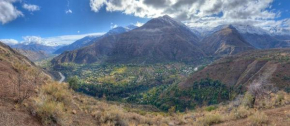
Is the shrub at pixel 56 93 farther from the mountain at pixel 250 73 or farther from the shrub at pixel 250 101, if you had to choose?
the mountain at pixel 250 73

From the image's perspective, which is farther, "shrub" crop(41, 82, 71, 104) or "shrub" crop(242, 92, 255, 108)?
"shrub" crop(242, 92, 255, 108)

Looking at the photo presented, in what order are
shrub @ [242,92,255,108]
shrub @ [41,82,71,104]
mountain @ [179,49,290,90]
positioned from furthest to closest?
1. mountain @ [179,49,290,90]
2. shrub @ [242,92,255,108]
3. shrub @ [41,82,71,104]

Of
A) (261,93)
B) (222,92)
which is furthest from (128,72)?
(261,93)

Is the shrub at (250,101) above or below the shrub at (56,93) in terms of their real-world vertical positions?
below

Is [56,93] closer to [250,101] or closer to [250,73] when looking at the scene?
[250,101]

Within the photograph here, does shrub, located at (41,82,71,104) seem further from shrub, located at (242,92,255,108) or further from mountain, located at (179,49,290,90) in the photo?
mountain, located at (179,49,290,90)

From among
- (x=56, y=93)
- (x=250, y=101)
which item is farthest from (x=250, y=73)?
(x=56, y=93)

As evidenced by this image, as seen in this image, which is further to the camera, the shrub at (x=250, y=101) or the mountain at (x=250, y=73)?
the mountain at (x=250, y=73)

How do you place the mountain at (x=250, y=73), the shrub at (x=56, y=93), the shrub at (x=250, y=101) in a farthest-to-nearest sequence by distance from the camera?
the mountain at (x=250, y=73), the shrub at (x=250, y=101), the shrub at (x=56, y=93)

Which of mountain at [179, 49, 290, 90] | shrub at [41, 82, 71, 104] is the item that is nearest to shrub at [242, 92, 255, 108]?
shrub at [41, 82, 71, 104]

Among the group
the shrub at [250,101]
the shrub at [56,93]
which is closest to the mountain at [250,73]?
the shrub at [250,101]

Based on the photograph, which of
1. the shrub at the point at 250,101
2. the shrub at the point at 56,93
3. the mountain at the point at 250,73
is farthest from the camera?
the mountain at the point at 250,73

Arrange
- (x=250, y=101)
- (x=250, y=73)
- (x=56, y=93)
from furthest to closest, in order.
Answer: (x=250, y=73)
(x=250, y=101)
(x=56, y=93)
